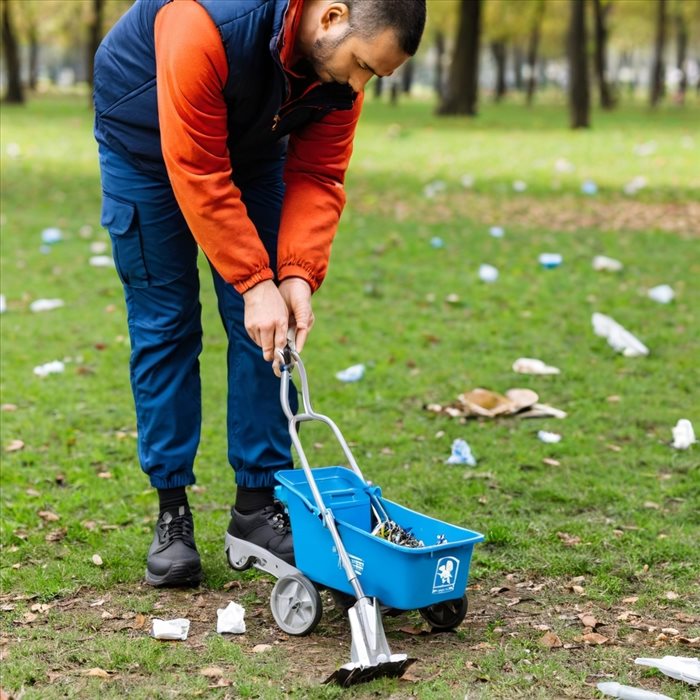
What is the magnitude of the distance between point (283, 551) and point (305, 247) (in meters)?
1.05

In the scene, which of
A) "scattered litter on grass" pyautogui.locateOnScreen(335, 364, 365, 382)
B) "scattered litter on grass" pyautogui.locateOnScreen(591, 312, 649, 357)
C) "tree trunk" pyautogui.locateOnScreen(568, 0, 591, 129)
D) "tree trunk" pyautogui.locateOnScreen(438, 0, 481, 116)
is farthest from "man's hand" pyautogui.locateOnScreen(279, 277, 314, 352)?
"tree trunk" pyautogui.locateOnScreen(438, 0, 481, 116)

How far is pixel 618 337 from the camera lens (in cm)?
744

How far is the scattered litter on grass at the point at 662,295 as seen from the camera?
8.62m

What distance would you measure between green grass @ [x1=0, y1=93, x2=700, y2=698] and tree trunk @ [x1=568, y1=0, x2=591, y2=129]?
35.4 ft

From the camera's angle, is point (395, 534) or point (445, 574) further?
point (395, 534)

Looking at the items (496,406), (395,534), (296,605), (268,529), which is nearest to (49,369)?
(496,406)

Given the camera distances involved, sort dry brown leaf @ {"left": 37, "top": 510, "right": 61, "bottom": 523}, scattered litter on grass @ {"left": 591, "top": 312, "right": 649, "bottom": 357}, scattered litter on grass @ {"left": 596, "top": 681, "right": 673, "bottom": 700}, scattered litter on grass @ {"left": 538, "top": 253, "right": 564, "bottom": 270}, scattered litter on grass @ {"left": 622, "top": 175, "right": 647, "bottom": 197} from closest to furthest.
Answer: scattered litter on grass @ {"left": 596, "top": 681, "right": 673, "bottom": 700}, dry brown leaf @ {"left": 37, "top": 510, "right": 61, "bottom": 523}, scattered litter on grass @ {"left": 591, "top": 312, "right": 649, "bottom": 357}, scattered litter on grass @ {"left": 538, "top": 253, "right": 564, "bottom": 270}, scattered litter on grass @ {"left": 622, "top": 175, "right": 647, "bottom": 197}

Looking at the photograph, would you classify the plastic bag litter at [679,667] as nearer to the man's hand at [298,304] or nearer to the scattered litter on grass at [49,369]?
the man's hand at [298,304]

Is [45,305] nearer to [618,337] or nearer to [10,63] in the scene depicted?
[618,337]

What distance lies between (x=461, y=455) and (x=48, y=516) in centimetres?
193

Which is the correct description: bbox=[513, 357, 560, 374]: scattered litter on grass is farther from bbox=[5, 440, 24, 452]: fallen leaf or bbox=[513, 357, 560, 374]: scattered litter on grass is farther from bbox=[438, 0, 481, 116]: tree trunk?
bbox=[438, 0, 481, 116]: tree trunk

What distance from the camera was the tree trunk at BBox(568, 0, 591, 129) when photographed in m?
23.3

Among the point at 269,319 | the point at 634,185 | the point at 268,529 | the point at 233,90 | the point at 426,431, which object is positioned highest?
the point at 233,90

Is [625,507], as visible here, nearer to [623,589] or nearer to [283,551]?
[623,589]
